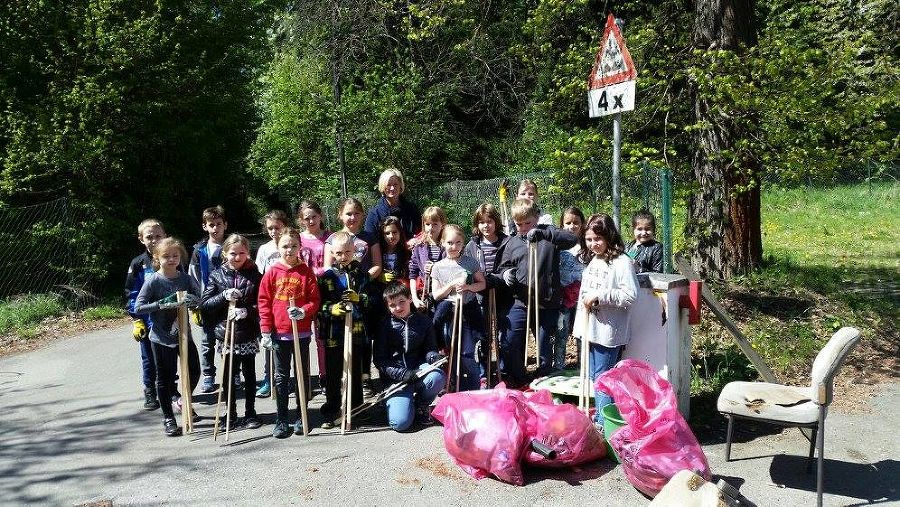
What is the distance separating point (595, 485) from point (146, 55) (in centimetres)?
1036

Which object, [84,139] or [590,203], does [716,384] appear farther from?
[84,139]

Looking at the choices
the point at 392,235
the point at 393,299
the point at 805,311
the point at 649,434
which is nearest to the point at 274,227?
the point at 392,235

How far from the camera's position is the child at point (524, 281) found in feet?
20.1

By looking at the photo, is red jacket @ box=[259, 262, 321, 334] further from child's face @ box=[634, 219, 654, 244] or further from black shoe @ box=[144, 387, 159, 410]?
child's face @ box=[634, 219, 654, 244]

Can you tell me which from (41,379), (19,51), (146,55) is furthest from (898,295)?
(19,51)

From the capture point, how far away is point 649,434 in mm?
4285

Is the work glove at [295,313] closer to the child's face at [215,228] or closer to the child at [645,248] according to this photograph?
the child's face at [215,228]

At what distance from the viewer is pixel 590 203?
870 cm

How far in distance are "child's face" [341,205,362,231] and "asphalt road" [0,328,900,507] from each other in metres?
1.67

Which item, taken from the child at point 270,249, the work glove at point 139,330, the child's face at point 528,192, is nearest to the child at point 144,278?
the work glove at point 139,330

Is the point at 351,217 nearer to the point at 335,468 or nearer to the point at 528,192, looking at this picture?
the point at 528,192

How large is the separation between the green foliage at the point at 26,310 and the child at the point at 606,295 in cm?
866

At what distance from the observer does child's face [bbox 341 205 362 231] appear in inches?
248

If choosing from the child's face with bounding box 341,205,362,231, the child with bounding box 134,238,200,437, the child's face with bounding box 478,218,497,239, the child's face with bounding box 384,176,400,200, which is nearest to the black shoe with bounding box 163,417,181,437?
the child with bounding box 134,238,200,437
